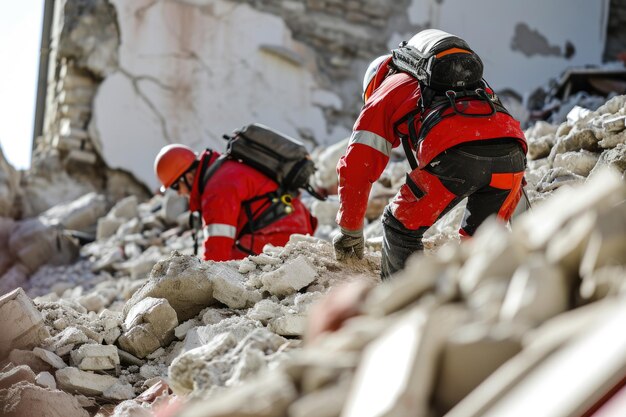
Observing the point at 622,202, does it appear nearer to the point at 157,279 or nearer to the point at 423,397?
the point at 423,397

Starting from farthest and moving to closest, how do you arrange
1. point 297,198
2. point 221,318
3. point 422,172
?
point 297,198 → point 422,172 → point 221,318

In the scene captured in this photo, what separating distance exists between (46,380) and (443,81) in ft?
5.96

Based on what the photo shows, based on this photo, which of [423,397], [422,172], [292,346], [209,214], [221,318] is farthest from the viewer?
[209,214]

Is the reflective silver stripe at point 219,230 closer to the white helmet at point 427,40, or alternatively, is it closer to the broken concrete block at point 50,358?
the white helmet at point 427,40

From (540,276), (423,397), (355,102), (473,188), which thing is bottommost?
(355,102)

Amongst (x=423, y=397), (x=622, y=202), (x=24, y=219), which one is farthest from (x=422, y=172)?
(x=24, y=219)

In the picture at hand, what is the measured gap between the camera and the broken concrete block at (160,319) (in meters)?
3.01

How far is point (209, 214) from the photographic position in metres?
4.82

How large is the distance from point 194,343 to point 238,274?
61 centimetres

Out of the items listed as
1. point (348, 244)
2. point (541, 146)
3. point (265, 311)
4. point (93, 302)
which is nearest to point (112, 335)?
point (265, 311)

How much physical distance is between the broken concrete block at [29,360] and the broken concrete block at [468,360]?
5.78 ft

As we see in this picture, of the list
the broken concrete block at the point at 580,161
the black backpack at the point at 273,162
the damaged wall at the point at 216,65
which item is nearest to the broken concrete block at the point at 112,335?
the black backpack at the point at 273,162

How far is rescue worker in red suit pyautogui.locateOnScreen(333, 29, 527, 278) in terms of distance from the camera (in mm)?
3248

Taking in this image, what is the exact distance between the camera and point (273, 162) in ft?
17.0
